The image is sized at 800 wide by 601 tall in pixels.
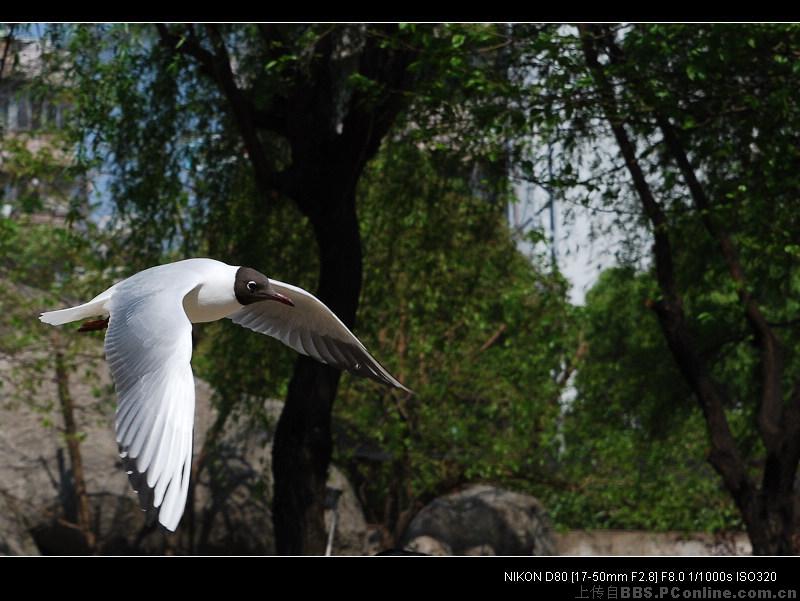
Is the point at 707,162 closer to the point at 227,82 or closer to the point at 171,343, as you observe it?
the point at 227,82

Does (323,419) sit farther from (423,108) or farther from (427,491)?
(427,491)

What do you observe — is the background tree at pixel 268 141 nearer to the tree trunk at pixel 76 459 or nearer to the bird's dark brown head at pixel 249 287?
the tree trunk at pixel 76 459

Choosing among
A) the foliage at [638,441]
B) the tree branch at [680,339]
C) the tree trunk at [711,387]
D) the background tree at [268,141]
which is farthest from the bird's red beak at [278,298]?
the foliage at [638,441]

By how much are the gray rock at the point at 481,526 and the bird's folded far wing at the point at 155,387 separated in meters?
5.95

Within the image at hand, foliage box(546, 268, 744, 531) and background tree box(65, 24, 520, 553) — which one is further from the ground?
background tree box(65, 24, 520, 553)

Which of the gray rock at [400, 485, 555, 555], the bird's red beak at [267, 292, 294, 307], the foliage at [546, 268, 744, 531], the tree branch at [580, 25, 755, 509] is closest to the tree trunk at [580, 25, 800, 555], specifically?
the tree branch at [580, 25, 755, 509]

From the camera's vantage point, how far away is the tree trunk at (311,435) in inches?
257

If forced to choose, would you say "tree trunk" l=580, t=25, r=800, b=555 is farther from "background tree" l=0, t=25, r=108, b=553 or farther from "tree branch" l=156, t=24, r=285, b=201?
"background tree" l=0, t=25, r=108, b=553

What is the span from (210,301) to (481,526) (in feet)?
19.6

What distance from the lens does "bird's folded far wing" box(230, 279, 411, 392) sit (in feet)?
13.5

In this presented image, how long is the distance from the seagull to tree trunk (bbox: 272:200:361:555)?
2.26m

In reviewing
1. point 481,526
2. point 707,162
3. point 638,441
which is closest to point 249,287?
point 707,162

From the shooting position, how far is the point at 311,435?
6.57 metres

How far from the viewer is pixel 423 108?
22.3ft
